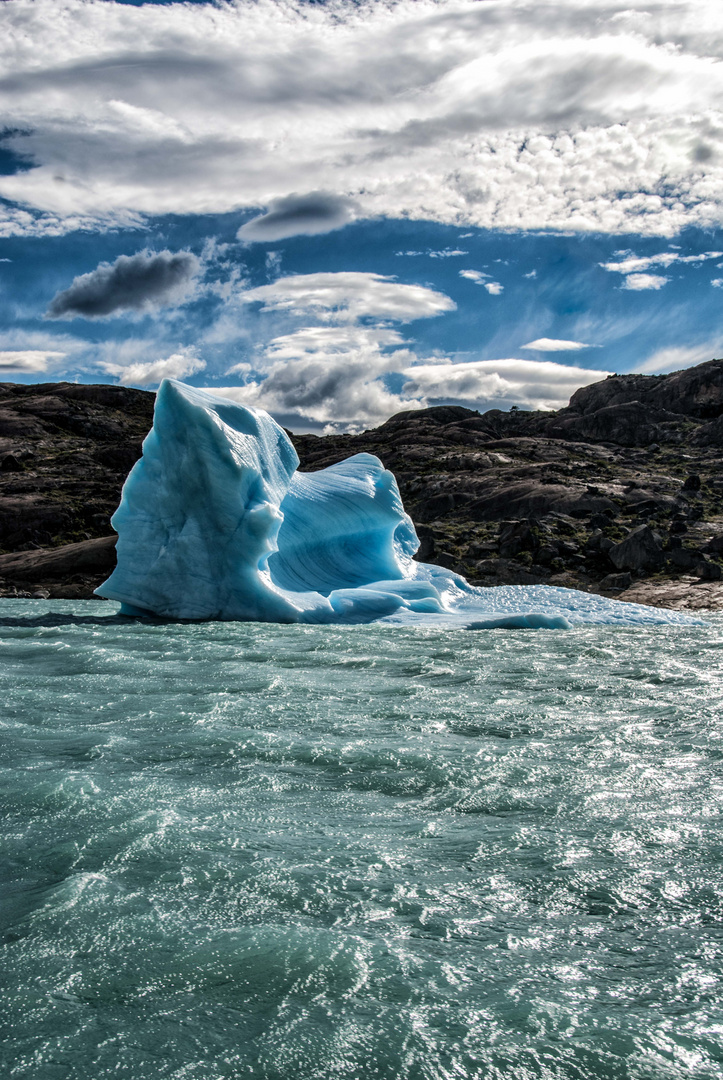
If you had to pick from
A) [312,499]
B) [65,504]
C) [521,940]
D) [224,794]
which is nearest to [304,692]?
[224,794]

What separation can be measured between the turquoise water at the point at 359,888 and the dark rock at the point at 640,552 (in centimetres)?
1616

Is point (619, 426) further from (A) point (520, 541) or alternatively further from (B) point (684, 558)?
(B) point (684, 558)

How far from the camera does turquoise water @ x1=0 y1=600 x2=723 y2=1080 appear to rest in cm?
266

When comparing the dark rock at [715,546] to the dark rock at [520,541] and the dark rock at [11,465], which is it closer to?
the dark rock at [520,541]

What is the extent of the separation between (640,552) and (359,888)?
826 inches

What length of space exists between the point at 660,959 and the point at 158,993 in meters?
1.92

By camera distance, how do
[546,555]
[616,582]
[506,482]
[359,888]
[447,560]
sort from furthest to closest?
[506,482], [447,560], [546,555], [616,582], [359,888]

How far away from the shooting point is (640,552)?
75.6ft

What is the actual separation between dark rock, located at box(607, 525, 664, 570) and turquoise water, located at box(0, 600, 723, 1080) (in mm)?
16160

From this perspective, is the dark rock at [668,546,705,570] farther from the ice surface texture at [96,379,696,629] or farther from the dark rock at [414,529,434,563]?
the ice surface texture at [96,379,696,629]

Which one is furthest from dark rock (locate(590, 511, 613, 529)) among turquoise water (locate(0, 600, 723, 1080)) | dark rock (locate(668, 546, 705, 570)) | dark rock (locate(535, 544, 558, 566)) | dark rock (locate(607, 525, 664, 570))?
turquoise water (locate(0, 600, 723, 1080))

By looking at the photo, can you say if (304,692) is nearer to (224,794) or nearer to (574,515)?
(224,794)

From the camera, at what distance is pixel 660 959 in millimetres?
3135

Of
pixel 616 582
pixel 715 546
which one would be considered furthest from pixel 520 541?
pixel 715 546
